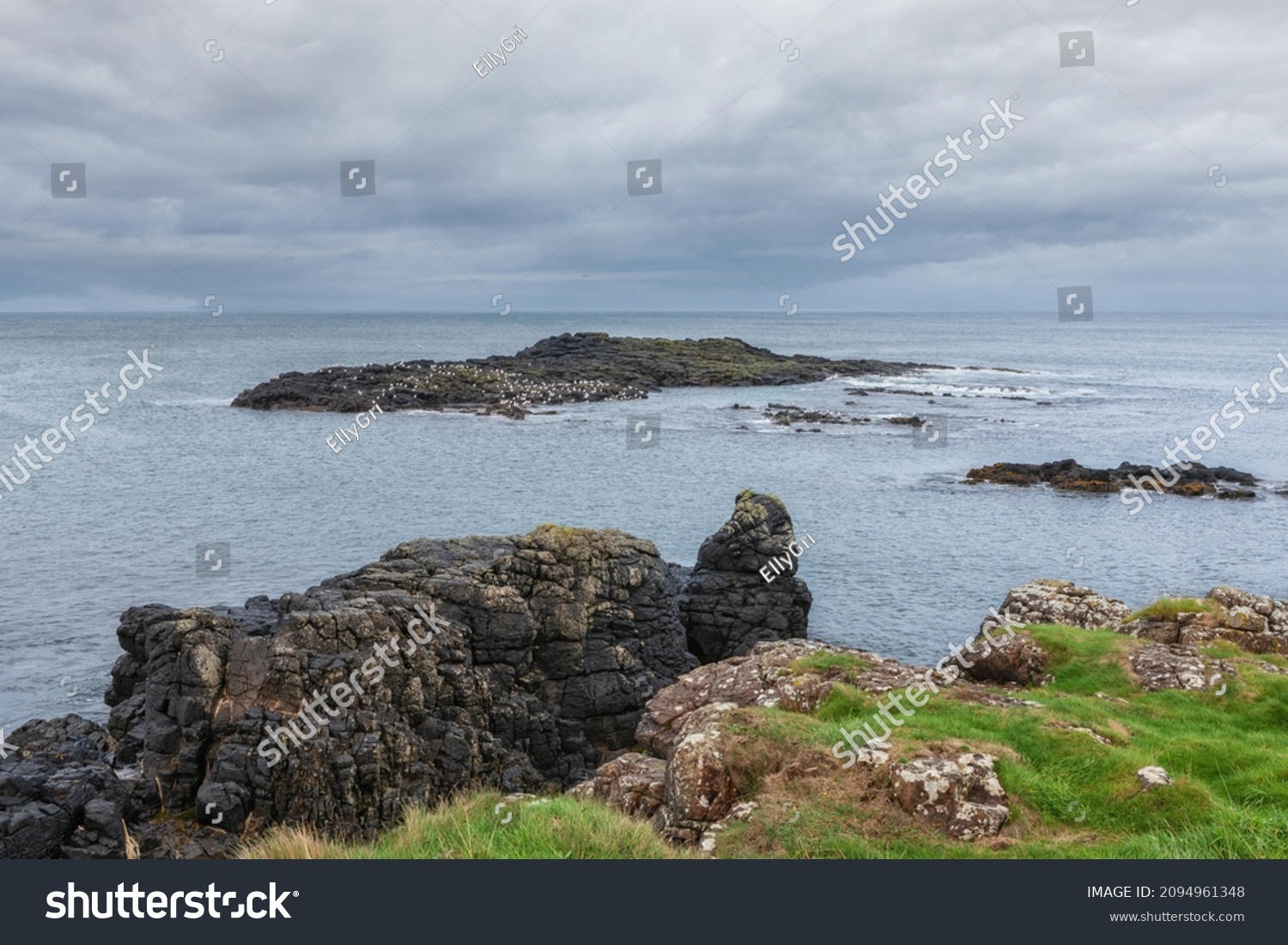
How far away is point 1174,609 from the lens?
886 inches

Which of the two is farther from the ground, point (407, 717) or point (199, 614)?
point (199, 614)

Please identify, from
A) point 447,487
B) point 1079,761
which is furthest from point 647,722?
point 447,487

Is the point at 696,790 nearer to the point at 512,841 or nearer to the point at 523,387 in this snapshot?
the point at 512,841

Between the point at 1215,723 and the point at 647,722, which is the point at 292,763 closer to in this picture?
the point at 647,722

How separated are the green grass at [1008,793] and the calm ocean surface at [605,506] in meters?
18.1

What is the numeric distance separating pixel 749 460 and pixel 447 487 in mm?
22236

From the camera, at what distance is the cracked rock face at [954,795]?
483 inches

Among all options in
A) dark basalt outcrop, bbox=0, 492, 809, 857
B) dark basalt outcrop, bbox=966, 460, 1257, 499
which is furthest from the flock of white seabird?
dark basalt outcrop, bbox=0, 492, 809, 857

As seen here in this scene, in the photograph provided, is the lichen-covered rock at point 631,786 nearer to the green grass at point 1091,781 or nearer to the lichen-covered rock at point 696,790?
the lichen-covered rock at point 696,790

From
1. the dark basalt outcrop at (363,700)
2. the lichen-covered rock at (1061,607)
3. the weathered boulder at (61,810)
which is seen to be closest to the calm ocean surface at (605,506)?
the dark basalt outcrop at (363,700)
